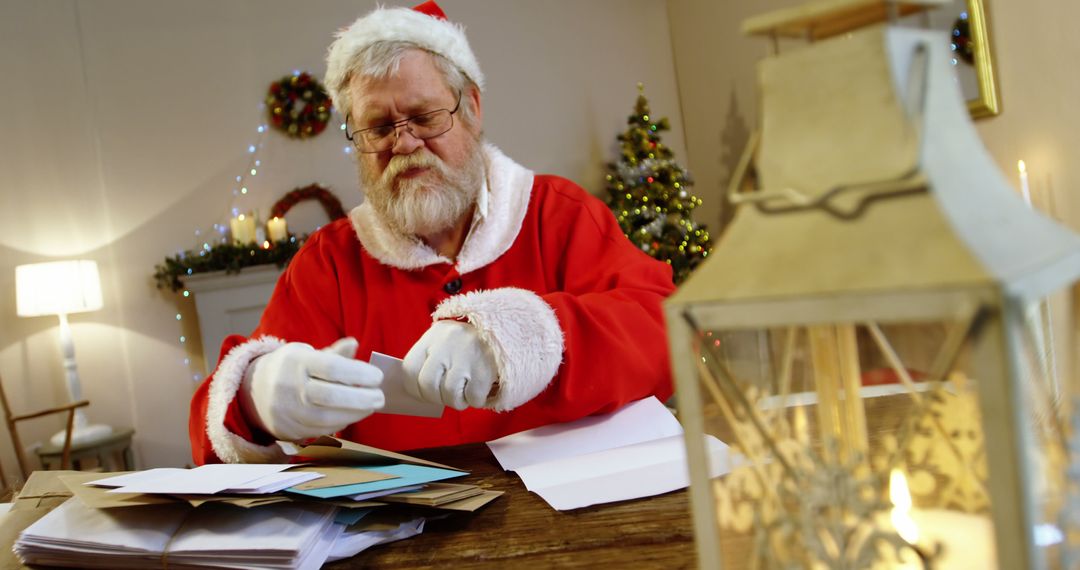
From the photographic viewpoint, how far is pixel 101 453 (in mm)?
3936

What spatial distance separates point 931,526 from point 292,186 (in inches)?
174

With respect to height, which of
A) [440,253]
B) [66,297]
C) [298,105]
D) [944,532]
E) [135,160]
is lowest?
[944,532]

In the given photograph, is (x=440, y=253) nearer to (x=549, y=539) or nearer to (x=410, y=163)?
(x=410, y=163)

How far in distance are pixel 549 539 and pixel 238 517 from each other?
298 millimetres

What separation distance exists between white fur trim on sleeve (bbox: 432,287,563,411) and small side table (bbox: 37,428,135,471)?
334 centimetres

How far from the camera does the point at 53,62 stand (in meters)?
4.18

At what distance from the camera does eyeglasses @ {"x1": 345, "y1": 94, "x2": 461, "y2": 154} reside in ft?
5.46

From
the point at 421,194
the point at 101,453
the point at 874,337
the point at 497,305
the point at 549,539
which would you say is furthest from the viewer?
the point at 101,453

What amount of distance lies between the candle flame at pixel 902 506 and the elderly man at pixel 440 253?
33.6 inches

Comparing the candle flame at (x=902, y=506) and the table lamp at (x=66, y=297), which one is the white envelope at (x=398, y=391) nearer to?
the candle flame at (x=902, y=506)

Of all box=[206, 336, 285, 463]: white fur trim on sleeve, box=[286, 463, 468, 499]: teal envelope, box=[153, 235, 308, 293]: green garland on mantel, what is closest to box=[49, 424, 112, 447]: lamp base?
box=[153, 235, 308, 293]: green garland on mantel

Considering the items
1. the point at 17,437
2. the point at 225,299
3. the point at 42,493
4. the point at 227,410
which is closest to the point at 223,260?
the point at 225,299

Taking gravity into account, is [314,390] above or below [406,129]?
below

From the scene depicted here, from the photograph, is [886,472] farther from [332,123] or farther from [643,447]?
[332,123]
